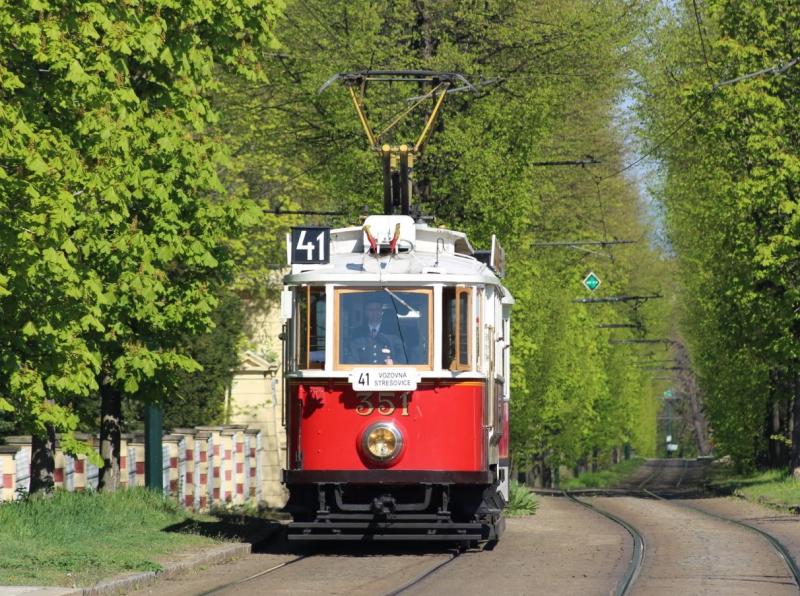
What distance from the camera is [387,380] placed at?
17594 millimetres

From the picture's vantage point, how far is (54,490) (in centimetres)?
2055

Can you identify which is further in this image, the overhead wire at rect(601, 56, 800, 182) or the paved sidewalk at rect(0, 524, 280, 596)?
the overhead wire at rect(601, 56, 800, 182)

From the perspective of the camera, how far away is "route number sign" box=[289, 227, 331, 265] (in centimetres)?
1848

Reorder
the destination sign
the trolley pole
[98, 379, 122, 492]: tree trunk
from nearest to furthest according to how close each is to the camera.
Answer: the destination sign, [98, 379, 122, 492]: tree trunk, the trolley pole

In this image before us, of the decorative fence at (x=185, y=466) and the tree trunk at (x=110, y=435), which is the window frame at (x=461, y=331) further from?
the tree trunk at (x=110, y=435)

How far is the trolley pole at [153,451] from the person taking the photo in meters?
23.8

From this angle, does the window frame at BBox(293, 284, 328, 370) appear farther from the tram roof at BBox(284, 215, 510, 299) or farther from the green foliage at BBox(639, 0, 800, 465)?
the green foliage at BBox(639, 0, 800, 465)

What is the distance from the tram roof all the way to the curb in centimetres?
293

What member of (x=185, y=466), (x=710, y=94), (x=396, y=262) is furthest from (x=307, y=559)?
(x=710, y=94)

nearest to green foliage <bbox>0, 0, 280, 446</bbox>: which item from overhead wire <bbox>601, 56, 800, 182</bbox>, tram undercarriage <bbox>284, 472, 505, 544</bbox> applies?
tram undercarriage <bbox>284, 472, 505, 544</bbox>

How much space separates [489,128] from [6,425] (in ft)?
36.2

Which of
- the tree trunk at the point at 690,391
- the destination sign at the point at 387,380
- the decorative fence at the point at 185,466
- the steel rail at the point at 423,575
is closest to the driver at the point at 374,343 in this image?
the destination sign at the point at 387,380

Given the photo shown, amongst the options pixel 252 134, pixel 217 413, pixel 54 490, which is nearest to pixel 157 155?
pixel 54 490

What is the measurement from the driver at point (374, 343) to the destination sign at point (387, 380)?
0.72 ft
